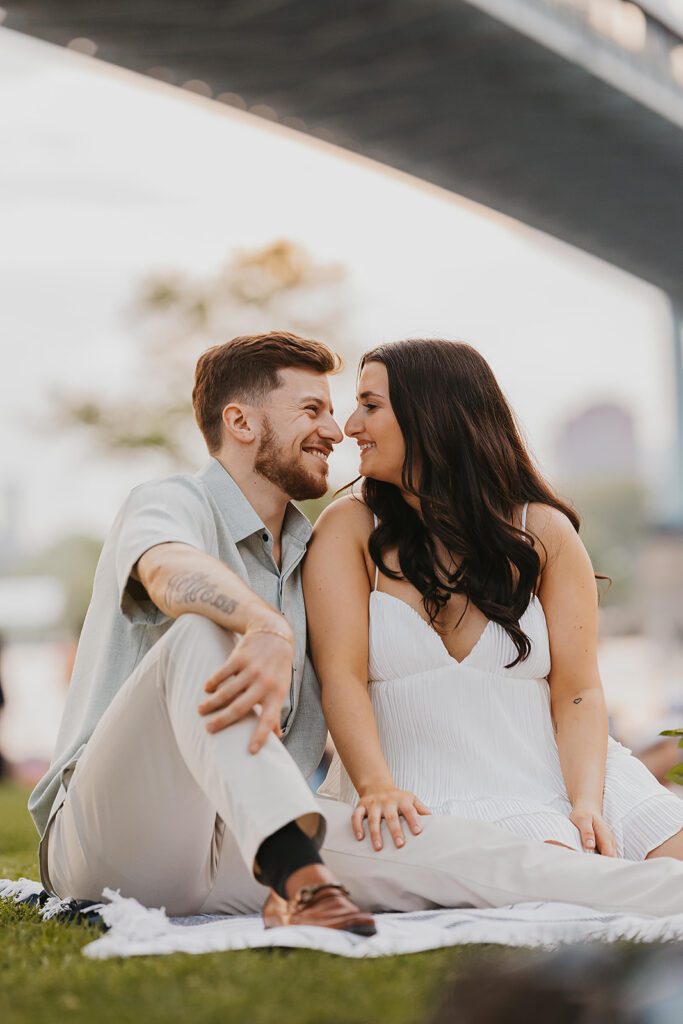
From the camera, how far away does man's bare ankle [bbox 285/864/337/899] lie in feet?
7.42

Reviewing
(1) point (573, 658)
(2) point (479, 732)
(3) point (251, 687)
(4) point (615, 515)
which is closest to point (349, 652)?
(2) point (479, 732)

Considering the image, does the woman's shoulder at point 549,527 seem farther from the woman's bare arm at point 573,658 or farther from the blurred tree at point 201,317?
the blurred tree at point 201,317

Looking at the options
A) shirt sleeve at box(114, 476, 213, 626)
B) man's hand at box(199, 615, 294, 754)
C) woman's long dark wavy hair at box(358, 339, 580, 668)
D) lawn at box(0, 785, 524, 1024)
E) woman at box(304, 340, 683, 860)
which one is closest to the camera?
lawn at box(0, 785, 524, 1024)

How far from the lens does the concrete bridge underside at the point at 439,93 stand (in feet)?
53.6

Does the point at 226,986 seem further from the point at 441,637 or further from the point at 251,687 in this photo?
the point at 441,637

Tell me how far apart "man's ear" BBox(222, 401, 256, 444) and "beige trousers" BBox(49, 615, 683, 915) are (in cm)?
104

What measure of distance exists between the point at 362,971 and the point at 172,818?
763mm

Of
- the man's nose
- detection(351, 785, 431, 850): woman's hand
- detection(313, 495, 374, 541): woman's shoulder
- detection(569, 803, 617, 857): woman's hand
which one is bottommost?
detection(569, 803, 617, 857): woman's hand

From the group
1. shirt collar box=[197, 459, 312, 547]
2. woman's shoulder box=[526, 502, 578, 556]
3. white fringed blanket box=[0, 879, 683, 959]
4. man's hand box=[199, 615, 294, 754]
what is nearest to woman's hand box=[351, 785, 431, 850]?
white fringed blanket box=[0, 879, 683, 959]

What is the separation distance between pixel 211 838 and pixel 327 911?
0.57 metres

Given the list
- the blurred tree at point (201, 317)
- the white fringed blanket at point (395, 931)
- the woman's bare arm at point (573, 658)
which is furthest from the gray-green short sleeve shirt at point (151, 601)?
the blurred tree at point (201, 317)

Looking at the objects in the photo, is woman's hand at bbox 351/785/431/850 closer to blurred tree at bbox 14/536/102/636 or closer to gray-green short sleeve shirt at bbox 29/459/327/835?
gray-green short sleeve shirt at bbox 29/459/327/835

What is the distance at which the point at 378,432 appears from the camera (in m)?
3.55

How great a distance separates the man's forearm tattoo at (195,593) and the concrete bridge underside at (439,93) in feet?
46.4
